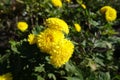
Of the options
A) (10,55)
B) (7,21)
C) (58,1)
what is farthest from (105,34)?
(7,21)

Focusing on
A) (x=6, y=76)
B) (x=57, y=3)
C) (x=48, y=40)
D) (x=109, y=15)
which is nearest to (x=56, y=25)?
(x=48, y=40)

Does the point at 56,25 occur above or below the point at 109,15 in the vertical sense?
above

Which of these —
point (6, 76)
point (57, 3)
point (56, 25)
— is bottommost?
point (6, 76)

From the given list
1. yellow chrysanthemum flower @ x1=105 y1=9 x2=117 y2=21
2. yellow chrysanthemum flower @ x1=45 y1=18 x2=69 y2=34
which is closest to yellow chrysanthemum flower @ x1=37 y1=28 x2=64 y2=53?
yellow chrysanthemum flower @ x1=45 y1=18 x2=69 y2=34

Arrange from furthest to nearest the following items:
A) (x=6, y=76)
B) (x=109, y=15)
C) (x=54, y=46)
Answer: (x=109, y=15)
(x=6, y=76)
(x=54, y=46)

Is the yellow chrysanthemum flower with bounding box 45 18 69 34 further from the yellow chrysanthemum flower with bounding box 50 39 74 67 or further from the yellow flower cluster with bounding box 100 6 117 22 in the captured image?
the yellow flower cluster with bounding box 100 6 117 22

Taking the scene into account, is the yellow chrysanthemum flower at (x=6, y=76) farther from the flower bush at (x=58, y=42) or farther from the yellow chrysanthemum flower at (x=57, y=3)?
the yellow chrysanthemum flower at (x=57, y=3)

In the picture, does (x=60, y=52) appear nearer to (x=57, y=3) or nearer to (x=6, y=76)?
(x=6, y=76)

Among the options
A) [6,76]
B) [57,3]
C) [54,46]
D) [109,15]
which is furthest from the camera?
[57,3]

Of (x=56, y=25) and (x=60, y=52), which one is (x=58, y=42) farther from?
(x=56, y=25)

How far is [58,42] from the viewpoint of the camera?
2.46m

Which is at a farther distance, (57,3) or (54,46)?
(57,3)

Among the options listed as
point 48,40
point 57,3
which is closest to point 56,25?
point 48,40

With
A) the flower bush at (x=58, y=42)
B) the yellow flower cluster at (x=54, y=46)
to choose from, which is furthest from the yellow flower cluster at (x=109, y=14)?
the yellow flower cluster at (x=54, y=46)
